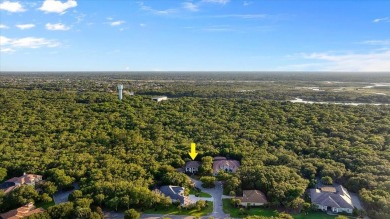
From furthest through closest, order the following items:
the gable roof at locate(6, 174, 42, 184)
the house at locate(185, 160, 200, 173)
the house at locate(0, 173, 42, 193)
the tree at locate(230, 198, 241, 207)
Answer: the house at locate(185, 160, 200, 173), the gable roof at locate(6, 174, 42, 184), the house at locate(0, 173, 42, 193), the tree at locate(230, 198, 241, 207)

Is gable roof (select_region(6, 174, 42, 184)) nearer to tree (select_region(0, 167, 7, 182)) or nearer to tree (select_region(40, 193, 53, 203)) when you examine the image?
tree (select_region(0, 167, 7, 182))

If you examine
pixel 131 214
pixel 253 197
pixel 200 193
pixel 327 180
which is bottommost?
pixel 200 193

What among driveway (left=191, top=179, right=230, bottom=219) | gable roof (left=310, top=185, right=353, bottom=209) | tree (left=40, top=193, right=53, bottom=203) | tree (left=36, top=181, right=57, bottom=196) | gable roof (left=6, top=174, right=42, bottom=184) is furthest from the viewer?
gable roof (left=6, top=174, right=42, bottom=184)

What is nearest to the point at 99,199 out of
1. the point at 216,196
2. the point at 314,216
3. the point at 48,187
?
the point at 48,187

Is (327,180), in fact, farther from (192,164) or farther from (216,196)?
(192,164)

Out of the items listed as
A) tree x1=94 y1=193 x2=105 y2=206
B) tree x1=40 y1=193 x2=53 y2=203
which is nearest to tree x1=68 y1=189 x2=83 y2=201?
tree x1=94 y1=193 x2=105 y2=206

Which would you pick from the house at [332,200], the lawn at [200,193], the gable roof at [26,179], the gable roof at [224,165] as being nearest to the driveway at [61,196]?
the gable roof at [26,179]

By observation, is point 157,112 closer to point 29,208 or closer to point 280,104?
point 280,104
